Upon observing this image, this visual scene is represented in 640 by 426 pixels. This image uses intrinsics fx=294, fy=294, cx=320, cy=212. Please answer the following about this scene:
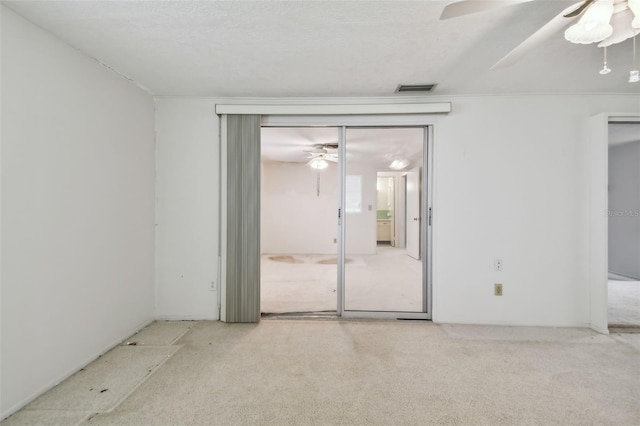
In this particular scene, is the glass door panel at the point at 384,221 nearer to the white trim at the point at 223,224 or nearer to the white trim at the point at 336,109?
the white trim at the point at 336,109

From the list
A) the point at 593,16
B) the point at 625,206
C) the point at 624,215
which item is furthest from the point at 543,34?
the point at 624,215

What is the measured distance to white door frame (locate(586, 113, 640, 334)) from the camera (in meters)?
2.76

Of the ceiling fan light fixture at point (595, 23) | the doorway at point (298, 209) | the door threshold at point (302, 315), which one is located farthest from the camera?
the doorway at point (298, 209)

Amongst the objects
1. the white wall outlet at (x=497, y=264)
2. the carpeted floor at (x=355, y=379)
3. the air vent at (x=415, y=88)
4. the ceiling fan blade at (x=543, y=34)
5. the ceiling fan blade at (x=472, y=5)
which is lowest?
the carpeted floor at (x=355, y=379)

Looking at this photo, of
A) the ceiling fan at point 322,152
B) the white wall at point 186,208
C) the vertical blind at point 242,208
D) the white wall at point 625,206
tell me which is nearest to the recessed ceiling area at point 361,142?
the ceiling fan at point 322,152

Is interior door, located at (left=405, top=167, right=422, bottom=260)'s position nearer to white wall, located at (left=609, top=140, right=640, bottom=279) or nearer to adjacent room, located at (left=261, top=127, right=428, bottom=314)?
adjacent room, located at (left=261, top=127, right=428, bottom=314)

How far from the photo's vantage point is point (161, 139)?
3.08 metres

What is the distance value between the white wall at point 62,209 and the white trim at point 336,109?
0.94m

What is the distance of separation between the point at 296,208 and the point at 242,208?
179 inches

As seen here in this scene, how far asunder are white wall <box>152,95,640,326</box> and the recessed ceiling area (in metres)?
0.90

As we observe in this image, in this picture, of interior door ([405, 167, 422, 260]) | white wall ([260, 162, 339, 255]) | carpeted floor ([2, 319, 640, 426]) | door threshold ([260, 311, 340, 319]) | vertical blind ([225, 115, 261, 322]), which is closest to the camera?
carpeted floor ([2, 319, 640, 426])

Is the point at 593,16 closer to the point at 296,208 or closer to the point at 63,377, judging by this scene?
the point at 63,377

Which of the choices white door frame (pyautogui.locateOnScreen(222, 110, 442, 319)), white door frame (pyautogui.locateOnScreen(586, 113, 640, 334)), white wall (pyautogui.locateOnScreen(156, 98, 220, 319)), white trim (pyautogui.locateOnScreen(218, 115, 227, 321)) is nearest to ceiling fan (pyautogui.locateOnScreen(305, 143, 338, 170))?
white door frame (pyautogui.locateOnScreen(222, 110, 442, 319))

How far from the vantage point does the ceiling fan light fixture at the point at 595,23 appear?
122 centimetres
